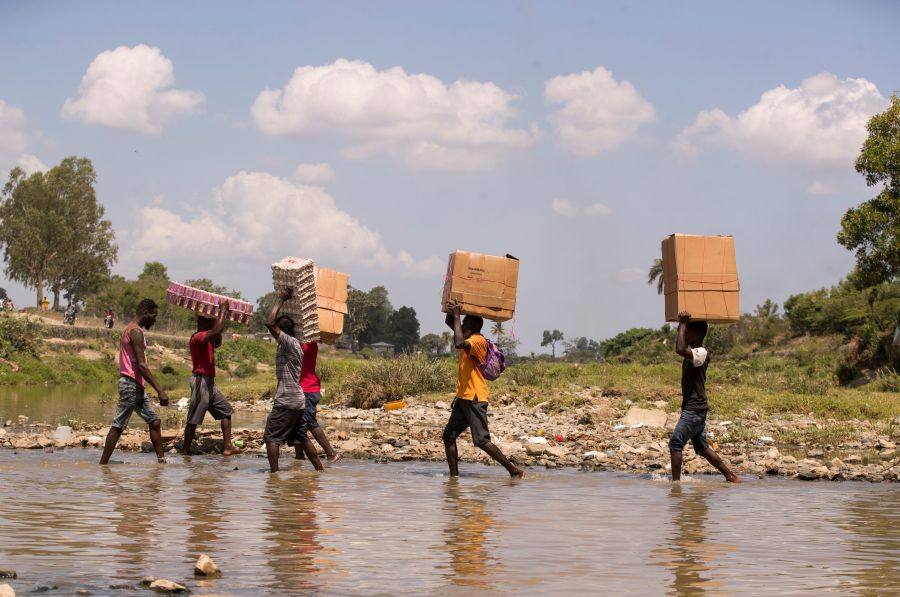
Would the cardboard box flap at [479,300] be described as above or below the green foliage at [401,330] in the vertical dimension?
below

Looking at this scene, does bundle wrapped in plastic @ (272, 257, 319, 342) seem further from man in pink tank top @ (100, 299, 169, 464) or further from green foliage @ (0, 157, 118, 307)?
green foliage @ (0, 157, 118, 307)

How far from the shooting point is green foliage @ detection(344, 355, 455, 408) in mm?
23641

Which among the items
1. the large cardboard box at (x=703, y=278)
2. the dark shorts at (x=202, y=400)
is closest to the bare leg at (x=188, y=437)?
the dark shorts at (x=202, y=400)

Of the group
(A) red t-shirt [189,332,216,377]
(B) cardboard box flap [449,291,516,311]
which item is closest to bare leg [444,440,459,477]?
(B) cardboard box flap [449,291,516,311]

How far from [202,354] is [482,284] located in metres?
3.68

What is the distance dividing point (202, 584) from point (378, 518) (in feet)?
8.92

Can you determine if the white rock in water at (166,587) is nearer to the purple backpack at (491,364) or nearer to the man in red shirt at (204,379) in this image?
the purple backpack at (491,364)

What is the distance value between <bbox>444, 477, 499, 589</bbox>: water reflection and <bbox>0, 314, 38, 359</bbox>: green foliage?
1316 inches

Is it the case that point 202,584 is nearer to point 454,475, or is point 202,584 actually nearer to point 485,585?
point 485,585

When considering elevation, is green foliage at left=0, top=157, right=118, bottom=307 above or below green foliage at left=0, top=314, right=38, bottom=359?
above

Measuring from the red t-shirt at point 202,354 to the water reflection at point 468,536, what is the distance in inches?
137

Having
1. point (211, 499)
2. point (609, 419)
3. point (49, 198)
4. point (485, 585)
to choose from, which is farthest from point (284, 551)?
point (49, 198)

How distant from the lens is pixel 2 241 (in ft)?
218

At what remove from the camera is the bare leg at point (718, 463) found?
35.3 ft
